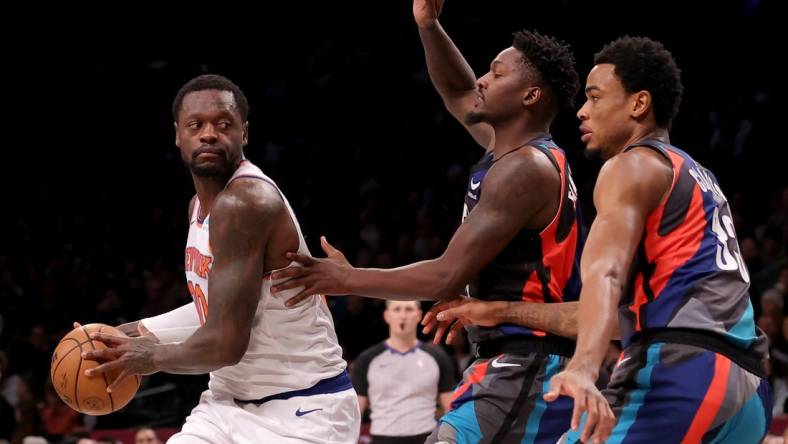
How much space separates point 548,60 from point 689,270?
1.38 metres

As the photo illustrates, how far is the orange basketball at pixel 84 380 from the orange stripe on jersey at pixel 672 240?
2072 mm

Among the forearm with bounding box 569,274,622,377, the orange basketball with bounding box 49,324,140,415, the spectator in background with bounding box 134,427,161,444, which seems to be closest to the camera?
the forearm with bounding box 569,274,622,377

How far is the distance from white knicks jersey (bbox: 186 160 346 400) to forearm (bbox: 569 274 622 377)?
151 cm

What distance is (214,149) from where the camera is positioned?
4457mm

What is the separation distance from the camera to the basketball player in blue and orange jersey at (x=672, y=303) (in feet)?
10.7

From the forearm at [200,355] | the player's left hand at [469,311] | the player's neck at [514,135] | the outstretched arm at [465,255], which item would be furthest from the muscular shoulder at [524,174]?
the forearm at [200,355]

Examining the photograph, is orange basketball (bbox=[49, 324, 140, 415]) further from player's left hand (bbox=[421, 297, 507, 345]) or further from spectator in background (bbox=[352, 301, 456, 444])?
spectator in background (bbox=[352, 301, 456, 444])

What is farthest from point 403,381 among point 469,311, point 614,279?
point 614,279

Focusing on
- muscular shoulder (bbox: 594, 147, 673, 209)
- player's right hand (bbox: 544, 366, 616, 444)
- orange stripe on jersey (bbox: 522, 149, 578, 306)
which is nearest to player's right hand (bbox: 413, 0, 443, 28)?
orange stripe on jersey (bbox: 522, 149, 578, 306)

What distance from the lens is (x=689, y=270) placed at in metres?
3.39

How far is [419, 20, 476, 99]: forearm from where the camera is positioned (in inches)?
207

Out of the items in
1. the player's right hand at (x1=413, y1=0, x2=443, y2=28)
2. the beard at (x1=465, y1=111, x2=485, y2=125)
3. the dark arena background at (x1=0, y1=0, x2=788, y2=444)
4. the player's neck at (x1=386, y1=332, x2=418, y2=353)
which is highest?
the player's right hand at (x1=413, y1=0, x2=443, y2=28)

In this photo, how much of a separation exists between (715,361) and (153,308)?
9.60m

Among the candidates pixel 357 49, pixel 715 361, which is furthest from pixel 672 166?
pixel 357 49
